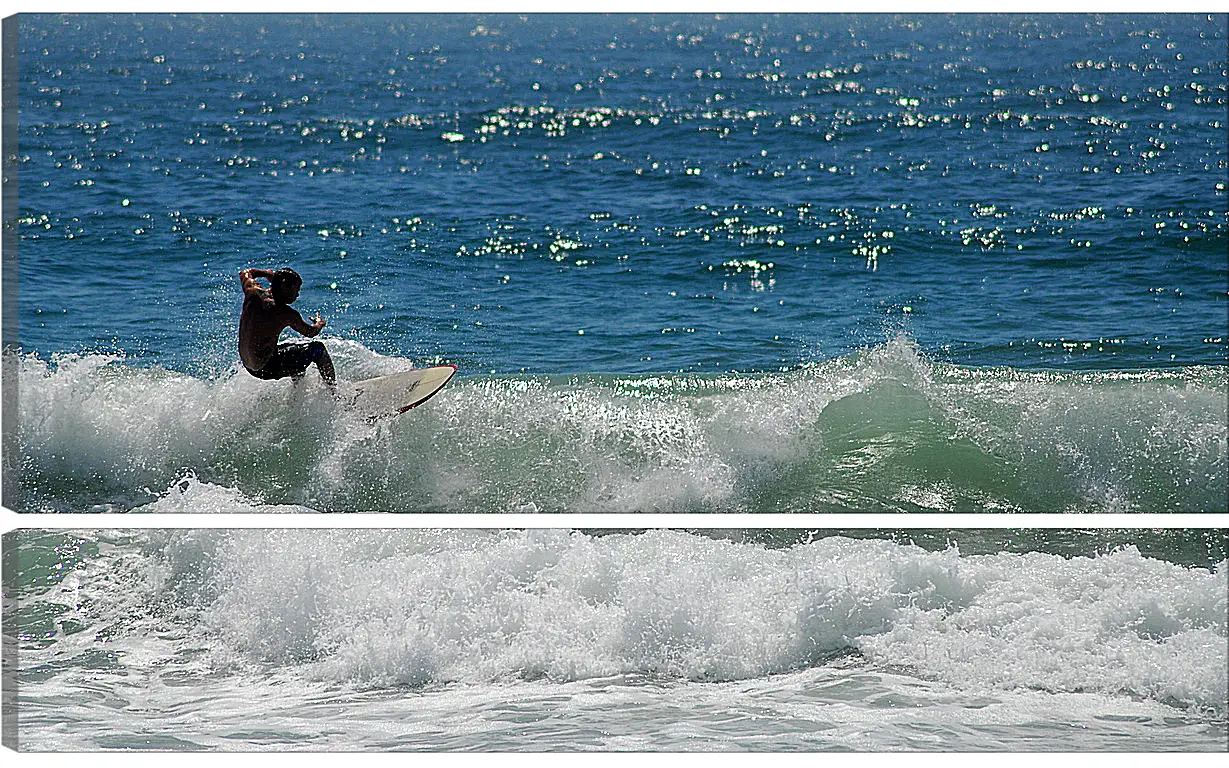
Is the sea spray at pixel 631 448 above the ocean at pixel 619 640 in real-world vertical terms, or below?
above

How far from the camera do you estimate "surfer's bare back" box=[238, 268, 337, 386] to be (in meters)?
4.53

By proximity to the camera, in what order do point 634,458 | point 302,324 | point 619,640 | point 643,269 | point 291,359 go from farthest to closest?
1. point 643,269
2. point 634,458
3. point 291,359
4. point 302,324
5. point 619,640

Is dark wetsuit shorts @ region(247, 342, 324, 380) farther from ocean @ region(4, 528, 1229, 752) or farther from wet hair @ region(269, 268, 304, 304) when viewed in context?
ocean @ region(4, 528, 1229, 752)

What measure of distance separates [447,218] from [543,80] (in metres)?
5.81

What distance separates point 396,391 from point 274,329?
1.92 feet

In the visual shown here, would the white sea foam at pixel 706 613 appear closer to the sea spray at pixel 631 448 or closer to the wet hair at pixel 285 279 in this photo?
the sea spray at pixel 631 448

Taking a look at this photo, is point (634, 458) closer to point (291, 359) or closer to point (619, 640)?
point (619, 640)

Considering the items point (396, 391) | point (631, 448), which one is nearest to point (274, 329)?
point (396, 391)

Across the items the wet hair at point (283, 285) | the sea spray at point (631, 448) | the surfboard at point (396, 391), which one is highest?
the wet hair at point (283, 285)

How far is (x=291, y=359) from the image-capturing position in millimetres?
4703

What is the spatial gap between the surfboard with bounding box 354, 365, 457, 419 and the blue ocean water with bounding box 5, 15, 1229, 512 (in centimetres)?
8

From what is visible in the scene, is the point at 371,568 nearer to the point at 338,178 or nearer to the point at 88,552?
the point at 88,552

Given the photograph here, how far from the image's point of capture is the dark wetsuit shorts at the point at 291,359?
4684 millimetres

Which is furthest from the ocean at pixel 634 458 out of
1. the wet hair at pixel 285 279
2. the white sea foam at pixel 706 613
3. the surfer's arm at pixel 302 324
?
the wet hair at pixel 285 279
